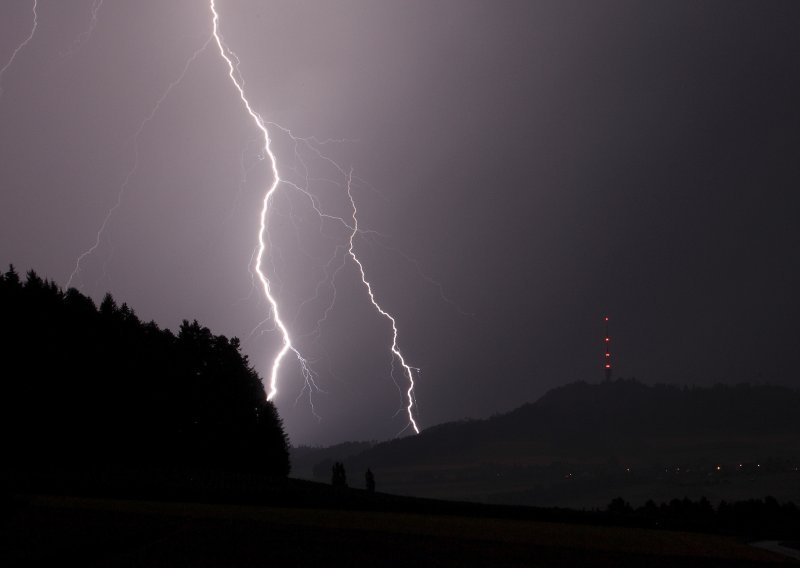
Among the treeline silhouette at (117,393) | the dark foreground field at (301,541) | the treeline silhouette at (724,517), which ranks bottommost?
the dark foreground field at (301,541)

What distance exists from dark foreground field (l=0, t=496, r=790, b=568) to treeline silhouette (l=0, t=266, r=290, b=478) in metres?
19.9

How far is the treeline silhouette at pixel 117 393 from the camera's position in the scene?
48688 mm

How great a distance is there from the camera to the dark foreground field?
17562 millimetres

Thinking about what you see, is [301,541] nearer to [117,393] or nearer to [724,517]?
[724,517]

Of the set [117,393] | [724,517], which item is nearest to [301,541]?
[724,517]

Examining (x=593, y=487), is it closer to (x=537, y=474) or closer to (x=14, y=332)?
(x=537, y=474)

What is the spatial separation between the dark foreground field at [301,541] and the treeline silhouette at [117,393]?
19.9 m

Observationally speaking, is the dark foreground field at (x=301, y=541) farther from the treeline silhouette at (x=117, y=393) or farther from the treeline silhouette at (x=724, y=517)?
the treeline silhouette at (x=117, y=393)

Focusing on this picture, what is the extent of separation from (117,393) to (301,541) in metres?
35.3

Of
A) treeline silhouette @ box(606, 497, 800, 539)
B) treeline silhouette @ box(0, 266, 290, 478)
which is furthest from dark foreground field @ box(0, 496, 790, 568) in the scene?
treeline silhouette @ box(0, 266, 290, 478)

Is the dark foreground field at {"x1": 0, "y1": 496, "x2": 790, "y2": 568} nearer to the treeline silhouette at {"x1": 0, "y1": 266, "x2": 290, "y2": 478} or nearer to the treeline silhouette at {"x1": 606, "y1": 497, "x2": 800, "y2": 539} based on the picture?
the treeline silhouette at {"x1": 606, "y1": 497, "x2": 800, "y2": 539}

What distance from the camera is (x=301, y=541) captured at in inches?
778

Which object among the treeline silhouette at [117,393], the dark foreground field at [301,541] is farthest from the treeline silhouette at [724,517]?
the treeline silhouette at [117,393]

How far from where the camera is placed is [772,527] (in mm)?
29172
